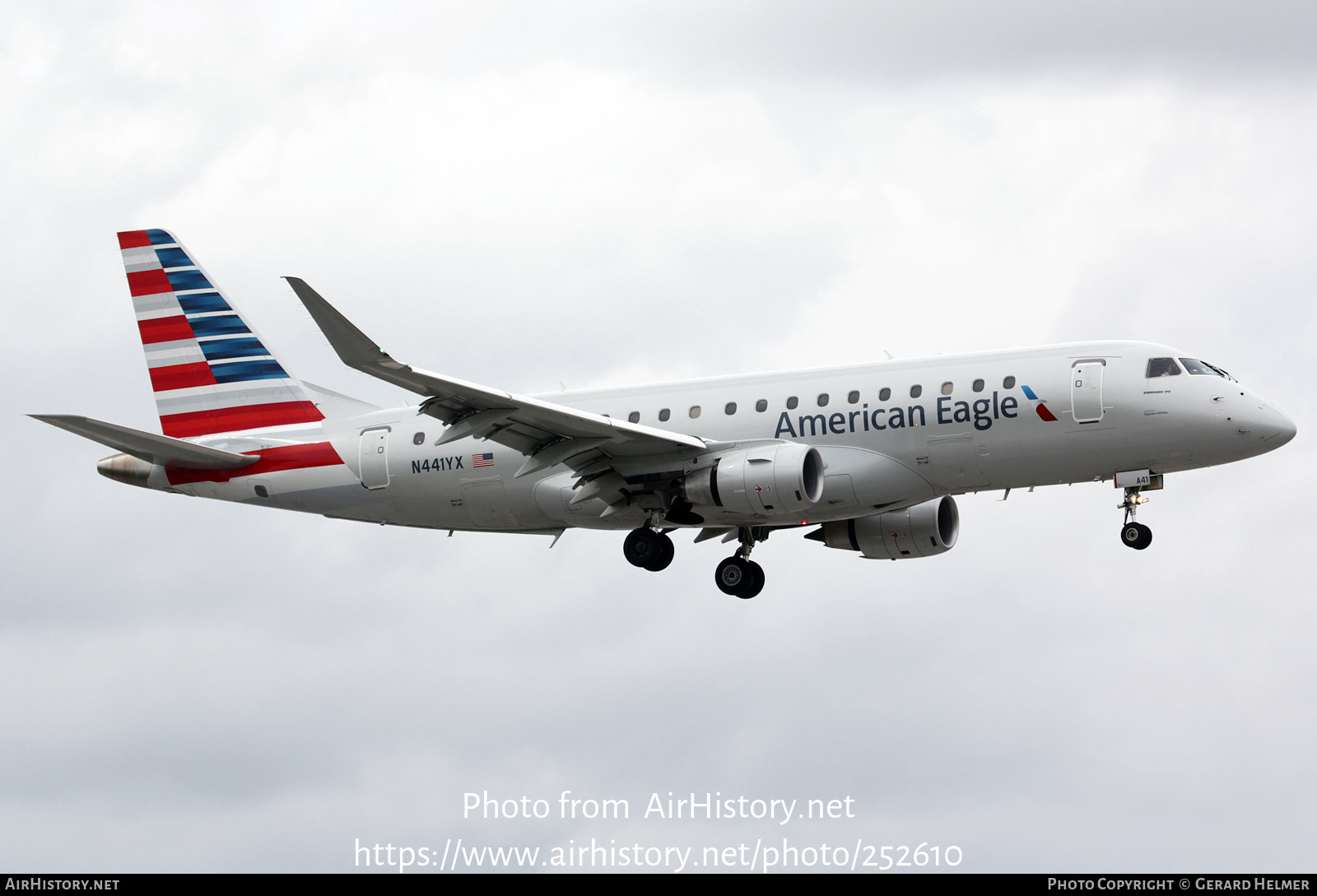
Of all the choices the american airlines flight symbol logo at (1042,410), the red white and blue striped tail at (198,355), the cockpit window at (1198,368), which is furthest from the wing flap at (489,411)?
the cockpit window at (1198,368)

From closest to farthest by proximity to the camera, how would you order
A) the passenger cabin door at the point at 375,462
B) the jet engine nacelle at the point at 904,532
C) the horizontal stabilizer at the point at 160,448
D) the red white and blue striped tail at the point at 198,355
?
the horizontal stabilizer at the point at 160,448, the passenger cabin door at the point at 375,462, the jet engine nacelle at the point at 904,532, the red white and blue striped tail at the point at 198,355

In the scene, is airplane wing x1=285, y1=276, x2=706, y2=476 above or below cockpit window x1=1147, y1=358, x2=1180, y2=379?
below

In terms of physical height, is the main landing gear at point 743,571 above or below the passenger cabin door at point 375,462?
below

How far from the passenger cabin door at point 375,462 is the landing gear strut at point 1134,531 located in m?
18.3

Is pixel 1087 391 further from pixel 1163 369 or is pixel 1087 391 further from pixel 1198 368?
pixel 1198 368

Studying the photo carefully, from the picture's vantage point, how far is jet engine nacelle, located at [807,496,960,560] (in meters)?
44.0

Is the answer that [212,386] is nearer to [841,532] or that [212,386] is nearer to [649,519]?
[649,519]

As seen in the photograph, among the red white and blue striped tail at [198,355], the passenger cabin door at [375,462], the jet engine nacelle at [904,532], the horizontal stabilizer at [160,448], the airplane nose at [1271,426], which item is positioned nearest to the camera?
the airplane nose at [1271,426]

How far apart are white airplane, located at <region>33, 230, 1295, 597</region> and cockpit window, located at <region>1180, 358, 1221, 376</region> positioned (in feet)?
0.19

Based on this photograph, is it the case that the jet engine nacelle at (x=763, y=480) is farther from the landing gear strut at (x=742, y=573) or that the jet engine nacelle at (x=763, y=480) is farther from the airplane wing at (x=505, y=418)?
the landing gear strut at (x=742, y=573)

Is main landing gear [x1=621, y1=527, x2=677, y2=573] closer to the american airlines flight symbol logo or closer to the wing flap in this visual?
the wing flap

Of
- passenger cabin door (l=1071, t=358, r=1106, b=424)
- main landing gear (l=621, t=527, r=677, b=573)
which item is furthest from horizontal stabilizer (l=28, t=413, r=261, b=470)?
passenger cabin door (l=1071, t=358, r=1106, b=424)

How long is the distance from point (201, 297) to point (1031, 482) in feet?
78.0

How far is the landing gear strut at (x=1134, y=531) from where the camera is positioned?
37906mm
